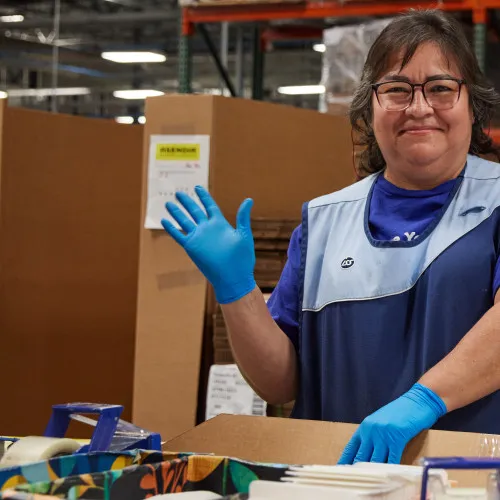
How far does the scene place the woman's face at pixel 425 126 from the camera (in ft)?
6.59

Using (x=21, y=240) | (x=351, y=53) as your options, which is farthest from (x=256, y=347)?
(x=351, y=53)

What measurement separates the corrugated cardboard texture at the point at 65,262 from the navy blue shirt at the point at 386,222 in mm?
2341

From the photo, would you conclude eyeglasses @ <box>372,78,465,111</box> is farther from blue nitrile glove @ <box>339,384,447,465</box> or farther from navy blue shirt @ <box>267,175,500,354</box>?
blue nitrile glove @ <box>339,384,447,465</box>

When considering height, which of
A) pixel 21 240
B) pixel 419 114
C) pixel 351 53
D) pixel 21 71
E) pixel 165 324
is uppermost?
pixel 21 71

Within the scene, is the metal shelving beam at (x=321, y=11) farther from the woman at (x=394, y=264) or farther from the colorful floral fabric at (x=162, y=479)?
the colorful floral fabric at (x=162, y=479)

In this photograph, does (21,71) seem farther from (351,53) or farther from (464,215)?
(464,215)

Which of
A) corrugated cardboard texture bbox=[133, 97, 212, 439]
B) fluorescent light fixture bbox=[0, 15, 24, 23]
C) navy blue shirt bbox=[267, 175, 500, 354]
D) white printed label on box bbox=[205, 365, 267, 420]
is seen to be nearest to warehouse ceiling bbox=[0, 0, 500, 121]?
fluorescent light fixture bbox=[0, 15, 24, 23]

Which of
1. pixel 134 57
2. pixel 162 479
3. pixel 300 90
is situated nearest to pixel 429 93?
pixel 162 479

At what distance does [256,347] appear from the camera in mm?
2023

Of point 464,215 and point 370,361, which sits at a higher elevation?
point 464,215

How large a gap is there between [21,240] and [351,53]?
182 cm

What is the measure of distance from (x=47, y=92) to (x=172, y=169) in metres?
10.6

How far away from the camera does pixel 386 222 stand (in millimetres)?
2102

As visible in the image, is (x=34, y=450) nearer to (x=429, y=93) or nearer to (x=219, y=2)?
(x=429, y=93)
